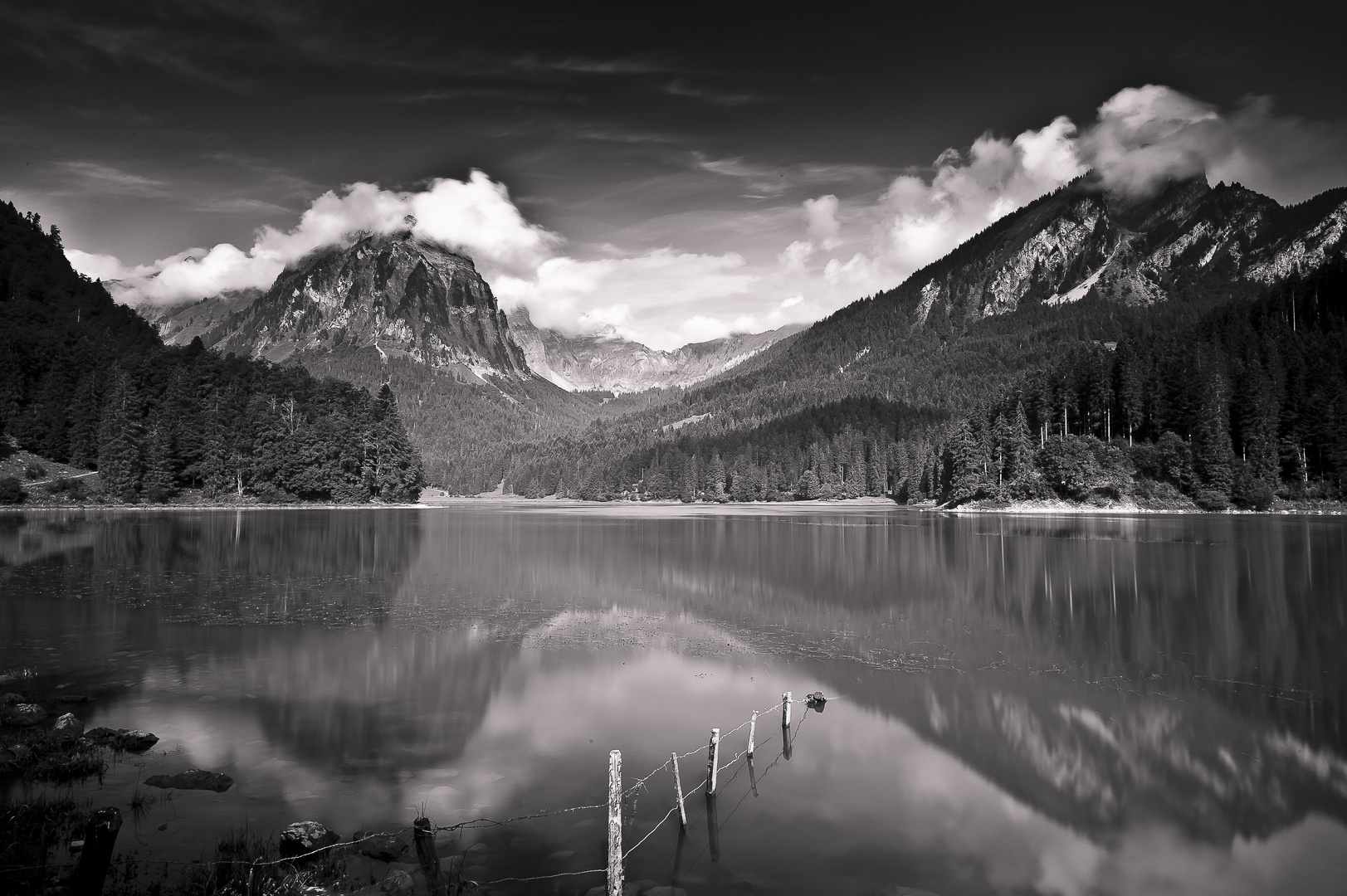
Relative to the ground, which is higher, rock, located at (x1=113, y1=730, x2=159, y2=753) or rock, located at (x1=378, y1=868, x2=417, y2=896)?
rock, located at (x1=113, y1=730, x2=159, y2=753)

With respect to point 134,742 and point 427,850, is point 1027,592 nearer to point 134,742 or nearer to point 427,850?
→ point 427,850

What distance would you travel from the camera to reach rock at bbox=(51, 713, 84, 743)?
14.4 metres

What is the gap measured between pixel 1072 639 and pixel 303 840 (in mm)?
23691

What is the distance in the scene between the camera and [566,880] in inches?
399

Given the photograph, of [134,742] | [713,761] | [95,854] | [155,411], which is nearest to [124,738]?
[134,742]

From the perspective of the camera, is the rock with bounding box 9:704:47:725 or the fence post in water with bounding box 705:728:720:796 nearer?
the fence post in water with bounding box 705:728:720:796

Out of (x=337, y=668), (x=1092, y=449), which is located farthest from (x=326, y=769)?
(x=1092, y=449)

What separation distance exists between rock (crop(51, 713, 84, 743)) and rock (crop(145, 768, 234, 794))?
286 cm

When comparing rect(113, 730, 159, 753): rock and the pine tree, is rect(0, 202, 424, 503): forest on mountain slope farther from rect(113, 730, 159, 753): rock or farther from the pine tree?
rect(113, 730, 159, 753): rock

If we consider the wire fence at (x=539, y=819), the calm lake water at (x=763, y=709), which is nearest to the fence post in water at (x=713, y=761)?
the wire fence at (x=539, y=819)

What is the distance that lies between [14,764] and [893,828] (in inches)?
574

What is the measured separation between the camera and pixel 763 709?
60.3ft

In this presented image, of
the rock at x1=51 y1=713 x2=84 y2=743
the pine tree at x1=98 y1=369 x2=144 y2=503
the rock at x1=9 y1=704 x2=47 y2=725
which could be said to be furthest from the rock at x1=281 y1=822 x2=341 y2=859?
the pine tree at x1=98 y1=369 x2=144 y2=503

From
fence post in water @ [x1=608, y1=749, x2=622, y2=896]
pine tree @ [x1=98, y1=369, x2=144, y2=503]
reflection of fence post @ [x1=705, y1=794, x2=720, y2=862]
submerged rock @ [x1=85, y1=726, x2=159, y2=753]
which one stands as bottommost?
reflection of fence post @ [x1=705, y1=794, x2=720, y2=862]
